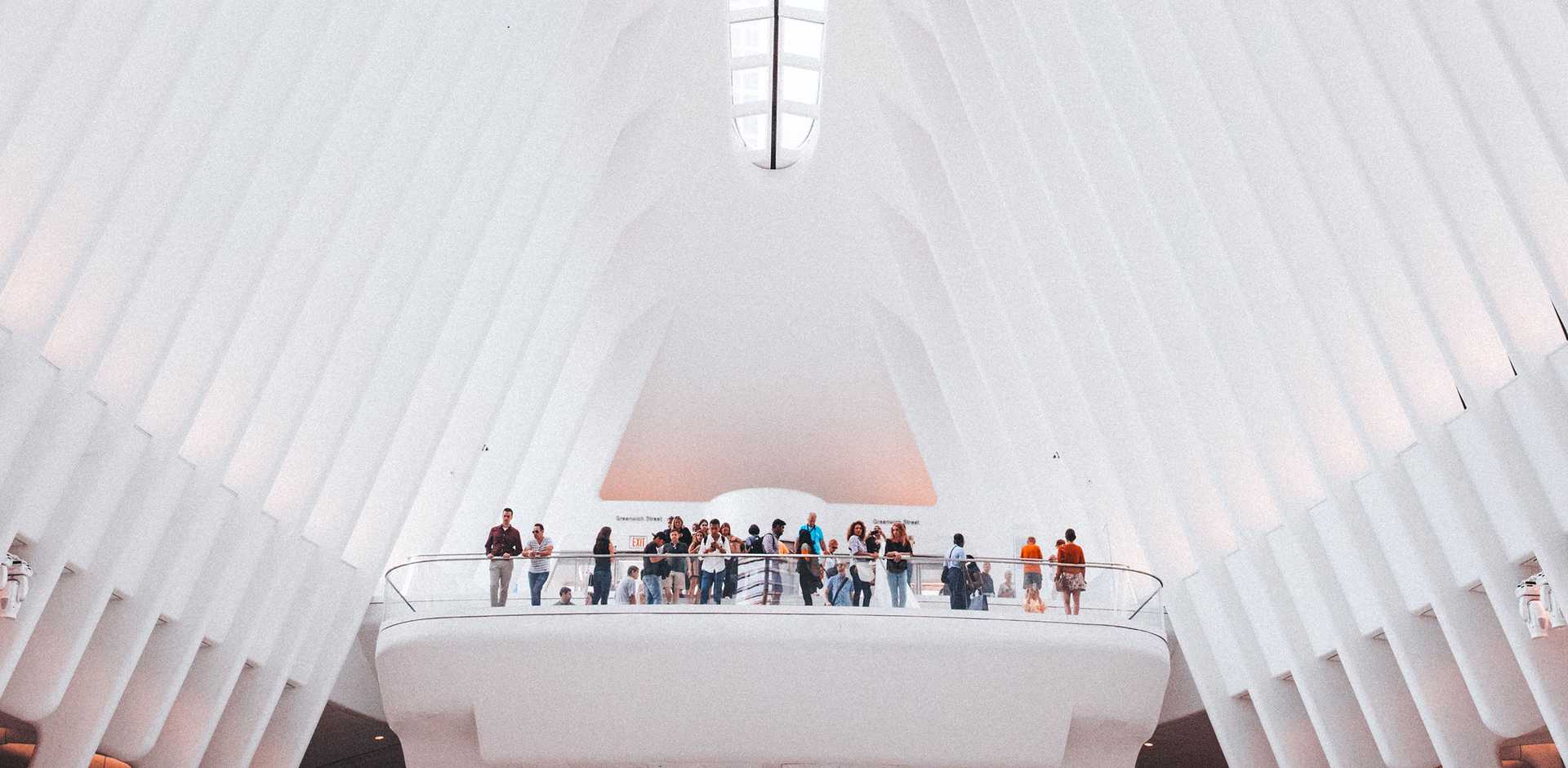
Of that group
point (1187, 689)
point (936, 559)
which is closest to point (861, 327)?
point (1187, 689)

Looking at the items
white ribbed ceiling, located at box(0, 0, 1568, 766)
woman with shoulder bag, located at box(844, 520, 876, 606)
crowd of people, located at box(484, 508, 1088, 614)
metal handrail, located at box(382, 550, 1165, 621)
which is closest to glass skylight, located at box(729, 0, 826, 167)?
white ribbed ceiling, located at box(0, 0, 1568, 766)

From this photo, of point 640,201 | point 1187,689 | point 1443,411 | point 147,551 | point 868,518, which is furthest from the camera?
point 868,518

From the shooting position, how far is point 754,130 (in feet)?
82.3

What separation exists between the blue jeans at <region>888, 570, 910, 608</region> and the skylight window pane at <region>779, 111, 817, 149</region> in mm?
11623

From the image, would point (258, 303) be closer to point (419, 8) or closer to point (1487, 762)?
point (419, 8)

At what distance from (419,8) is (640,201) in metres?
9.91

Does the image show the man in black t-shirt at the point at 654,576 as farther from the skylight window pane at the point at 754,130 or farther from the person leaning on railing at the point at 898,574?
the skylight window pane at the point at 754,130

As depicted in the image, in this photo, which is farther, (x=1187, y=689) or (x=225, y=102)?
(x=1187, y=689)

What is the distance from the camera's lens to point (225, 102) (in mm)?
11648

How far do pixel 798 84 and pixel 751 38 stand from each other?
1.42 m

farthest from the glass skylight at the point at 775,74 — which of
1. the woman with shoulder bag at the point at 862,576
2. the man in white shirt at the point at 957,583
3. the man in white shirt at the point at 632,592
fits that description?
the man in white shirt at the point at 632,592

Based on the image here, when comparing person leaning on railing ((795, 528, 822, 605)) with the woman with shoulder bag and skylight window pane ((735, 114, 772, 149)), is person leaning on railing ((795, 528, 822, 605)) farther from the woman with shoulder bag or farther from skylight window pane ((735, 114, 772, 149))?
skylight window pane ((735, 114, 772, 149))

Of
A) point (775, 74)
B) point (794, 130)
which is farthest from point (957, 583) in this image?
point (794, 130)

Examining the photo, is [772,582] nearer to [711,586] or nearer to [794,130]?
[711,586]
